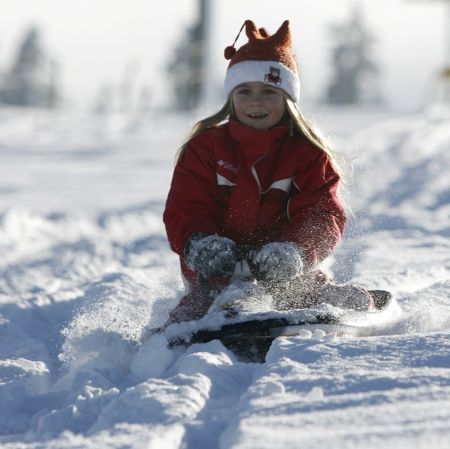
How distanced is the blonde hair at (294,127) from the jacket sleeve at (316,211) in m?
0.06

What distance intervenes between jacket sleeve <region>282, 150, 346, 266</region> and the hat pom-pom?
71 cm

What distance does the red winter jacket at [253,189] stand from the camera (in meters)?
3.69

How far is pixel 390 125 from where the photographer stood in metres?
13.9

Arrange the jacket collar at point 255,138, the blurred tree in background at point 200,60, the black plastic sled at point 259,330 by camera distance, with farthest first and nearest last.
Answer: the blurred tree in background at point 200,60
the jacket collar at point 255,138
the black plastic sled at point 259,330

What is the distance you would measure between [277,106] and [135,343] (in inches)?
49.3

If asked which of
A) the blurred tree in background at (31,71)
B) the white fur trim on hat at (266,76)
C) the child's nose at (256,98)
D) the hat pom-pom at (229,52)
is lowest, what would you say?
the blurred tree in background at (31,71)

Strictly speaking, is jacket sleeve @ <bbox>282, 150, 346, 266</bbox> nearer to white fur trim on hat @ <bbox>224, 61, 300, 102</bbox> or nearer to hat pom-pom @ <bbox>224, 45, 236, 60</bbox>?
white fur trim on hat @ <bbox>224, 61, 300, 102</bbox>

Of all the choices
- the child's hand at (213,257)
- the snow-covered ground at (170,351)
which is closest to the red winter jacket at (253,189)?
the child's hand at (213,257)

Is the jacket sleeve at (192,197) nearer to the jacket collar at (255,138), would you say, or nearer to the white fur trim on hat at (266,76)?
the jacket collar at (255,138)

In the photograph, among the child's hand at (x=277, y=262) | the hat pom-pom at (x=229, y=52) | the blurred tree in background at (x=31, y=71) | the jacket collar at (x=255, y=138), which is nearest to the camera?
the child's hand at (x=277, y=262)

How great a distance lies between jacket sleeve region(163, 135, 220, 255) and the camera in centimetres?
363

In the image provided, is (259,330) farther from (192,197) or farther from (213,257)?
(192,197)

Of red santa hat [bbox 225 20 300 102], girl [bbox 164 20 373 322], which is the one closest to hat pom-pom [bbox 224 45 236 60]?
red santa hat [bbox 225 20 300 102]

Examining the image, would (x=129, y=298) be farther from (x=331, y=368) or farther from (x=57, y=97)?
(x=57, y=97)
